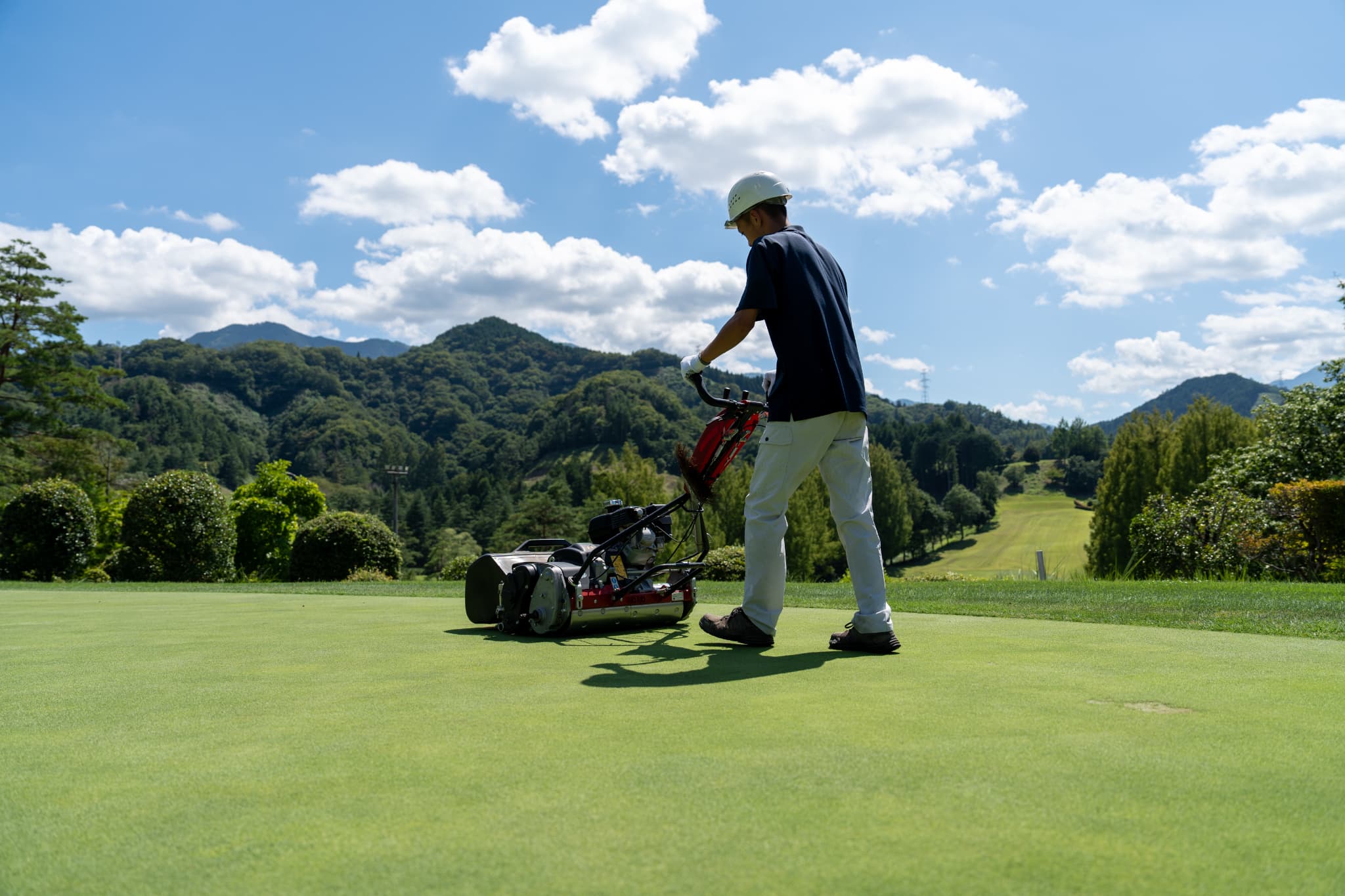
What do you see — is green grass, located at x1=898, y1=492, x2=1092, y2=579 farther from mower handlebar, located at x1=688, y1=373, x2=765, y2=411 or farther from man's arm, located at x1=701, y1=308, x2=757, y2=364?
man's arm, located at x1=701, y1=308, x2=757, y2=364

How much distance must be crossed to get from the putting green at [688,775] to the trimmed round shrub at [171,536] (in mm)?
20264

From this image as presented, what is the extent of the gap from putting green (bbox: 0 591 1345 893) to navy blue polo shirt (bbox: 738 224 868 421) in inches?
52.9

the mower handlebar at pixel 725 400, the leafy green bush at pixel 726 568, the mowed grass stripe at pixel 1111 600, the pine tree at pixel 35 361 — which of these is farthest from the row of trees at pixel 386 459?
the mower handlebar at pixel 725 400

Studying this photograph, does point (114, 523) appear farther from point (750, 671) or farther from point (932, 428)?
point (932, 428)

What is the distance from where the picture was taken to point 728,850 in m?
1.53

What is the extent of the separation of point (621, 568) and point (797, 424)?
1866 millimetres

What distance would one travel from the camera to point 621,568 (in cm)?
573

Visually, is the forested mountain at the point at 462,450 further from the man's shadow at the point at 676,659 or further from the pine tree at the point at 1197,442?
the man's shadow at the point at 676,659

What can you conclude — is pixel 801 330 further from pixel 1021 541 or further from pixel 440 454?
pixel 440 454

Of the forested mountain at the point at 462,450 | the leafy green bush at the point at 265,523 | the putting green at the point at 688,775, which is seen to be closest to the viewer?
the putting green at the point at 688,775

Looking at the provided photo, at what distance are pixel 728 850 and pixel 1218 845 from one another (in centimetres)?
87

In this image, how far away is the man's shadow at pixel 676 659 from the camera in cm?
343

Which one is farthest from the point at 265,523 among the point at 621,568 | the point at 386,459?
the point at 386,459

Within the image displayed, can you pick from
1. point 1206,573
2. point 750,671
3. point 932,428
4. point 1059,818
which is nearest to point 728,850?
point 1059,818
